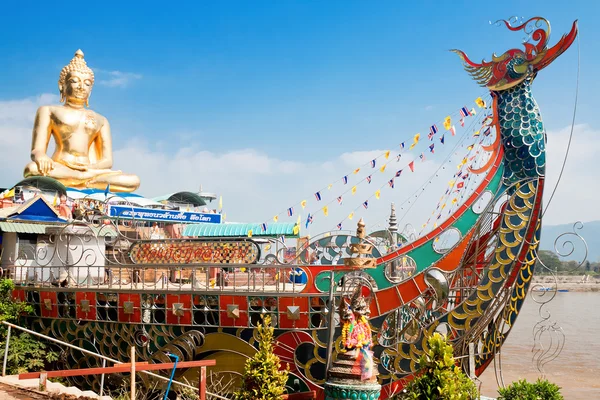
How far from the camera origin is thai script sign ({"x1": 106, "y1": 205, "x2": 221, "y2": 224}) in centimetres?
1589

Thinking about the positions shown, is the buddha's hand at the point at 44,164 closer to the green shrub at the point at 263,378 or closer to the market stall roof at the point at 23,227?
the market stall roof at the point at 23,227

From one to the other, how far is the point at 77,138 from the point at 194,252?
12.6 meters

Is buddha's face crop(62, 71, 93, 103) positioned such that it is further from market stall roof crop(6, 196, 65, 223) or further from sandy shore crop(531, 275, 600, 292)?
sandy shore crop(531, 275, 600, 292)

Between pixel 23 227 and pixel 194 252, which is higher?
pixel 23 227

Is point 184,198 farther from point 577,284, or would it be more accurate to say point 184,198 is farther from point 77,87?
point 577,284

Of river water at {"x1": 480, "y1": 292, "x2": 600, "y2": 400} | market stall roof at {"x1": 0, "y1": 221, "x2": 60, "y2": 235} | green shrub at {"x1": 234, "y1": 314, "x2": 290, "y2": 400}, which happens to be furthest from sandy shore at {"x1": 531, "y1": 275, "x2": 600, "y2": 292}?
green shrub at {"x1": 234, "y1": 314, "x2": 290, "y2": 400}

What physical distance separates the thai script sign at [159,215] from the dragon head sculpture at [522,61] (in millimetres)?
8838

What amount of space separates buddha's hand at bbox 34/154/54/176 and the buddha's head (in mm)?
2508

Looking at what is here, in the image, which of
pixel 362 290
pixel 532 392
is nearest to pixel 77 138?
pixel 362 290

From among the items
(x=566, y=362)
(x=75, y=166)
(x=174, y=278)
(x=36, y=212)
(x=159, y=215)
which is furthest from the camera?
(x=75, y=166)

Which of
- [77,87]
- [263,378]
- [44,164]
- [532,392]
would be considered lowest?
[532,392]

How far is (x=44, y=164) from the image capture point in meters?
19.5

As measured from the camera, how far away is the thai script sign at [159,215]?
1589 cm

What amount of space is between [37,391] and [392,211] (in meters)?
9.12
